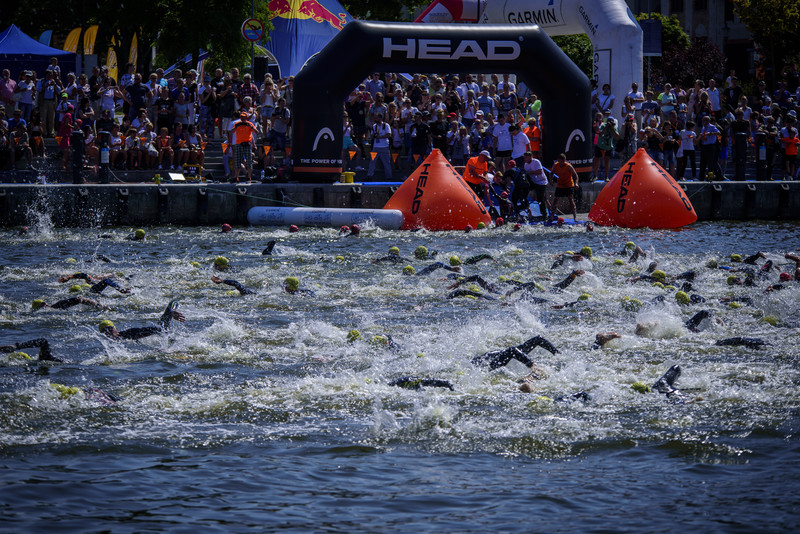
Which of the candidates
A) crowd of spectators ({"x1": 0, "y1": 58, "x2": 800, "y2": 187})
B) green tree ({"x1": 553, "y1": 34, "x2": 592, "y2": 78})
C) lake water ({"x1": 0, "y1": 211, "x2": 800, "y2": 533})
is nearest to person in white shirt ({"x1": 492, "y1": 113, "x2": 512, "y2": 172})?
crowd of spectators ({"x1": 0, "y1": 58, "x2": 800, "y2": 187})

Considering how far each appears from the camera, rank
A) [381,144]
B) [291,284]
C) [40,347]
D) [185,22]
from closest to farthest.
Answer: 1. [40,347]
2. [291,284]
3. [381,144]
4. [185,22]

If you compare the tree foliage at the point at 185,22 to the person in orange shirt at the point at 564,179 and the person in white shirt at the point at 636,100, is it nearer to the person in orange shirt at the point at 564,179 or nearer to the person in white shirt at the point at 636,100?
the person in white shirt at the point at 636,100

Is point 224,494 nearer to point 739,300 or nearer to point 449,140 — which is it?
point 739,300

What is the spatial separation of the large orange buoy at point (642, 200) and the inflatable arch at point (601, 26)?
456 centimetres

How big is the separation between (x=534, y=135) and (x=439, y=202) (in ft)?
15.2

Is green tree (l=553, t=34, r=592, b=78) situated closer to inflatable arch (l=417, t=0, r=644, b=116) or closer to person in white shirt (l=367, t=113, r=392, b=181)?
inflatable arch (l=417, t=0, r=644, b=116)

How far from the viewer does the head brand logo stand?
33438mm

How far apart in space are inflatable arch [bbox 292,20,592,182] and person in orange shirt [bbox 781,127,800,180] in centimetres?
558

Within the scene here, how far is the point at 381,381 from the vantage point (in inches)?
348

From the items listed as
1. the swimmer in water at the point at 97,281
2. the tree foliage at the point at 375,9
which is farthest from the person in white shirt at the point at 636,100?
the tree foliage at the point at 375,9

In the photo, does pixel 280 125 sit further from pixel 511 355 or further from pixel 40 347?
pixel 511 355

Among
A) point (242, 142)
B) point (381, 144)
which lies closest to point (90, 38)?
point (242, 142)

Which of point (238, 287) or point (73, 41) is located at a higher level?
point (73, 41)

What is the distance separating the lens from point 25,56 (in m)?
28.2
